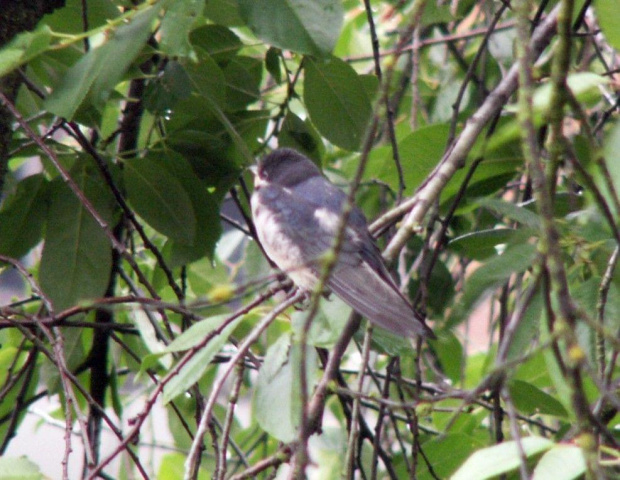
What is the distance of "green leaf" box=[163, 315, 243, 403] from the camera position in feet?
4.68

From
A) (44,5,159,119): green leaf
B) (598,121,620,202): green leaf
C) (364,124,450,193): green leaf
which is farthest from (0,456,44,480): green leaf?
(364,124,450,193): green leaf

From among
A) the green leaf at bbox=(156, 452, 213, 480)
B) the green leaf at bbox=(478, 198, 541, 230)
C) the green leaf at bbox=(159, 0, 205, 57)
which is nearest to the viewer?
the green leaf at bbox=(478, 198, 541, 230)

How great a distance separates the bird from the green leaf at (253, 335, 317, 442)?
399mm

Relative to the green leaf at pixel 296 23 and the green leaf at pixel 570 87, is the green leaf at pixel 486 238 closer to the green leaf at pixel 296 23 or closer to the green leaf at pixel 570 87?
the green leaf at pixel 296 23

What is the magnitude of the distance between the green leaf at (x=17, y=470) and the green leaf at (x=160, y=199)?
90 cm

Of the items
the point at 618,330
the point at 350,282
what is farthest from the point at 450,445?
the point at 618,330

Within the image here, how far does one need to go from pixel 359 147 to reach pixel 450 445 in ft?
2.85

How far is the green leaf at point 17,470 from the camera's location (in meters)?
1.33

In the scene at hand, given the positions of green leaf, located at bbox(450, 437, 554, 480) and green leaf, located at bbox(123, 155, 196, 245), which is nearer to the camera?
green leaf, located at bbox(450, 437, 554, 480)

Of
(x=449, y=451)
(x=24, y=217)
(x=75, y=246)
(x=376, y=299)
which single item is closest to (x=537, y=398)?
(x=449, y=451)

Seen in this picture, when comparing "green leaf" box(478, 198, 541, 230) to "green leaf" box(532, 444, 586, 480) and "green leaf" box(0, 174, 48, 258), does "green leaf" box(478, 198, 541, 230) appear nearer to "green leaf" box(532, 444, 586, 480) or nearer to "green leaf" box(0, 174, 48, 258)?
"green leaf" box(532, 444, 586, 480)

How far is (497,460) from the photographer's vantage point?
1.06 meters

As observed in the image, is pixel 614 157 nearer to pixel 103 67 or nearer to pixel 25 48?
pixel 103 67

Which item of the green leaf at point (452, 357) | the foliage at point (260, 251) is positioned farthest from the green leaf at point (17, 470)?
the green leaf at point (452, 357)
